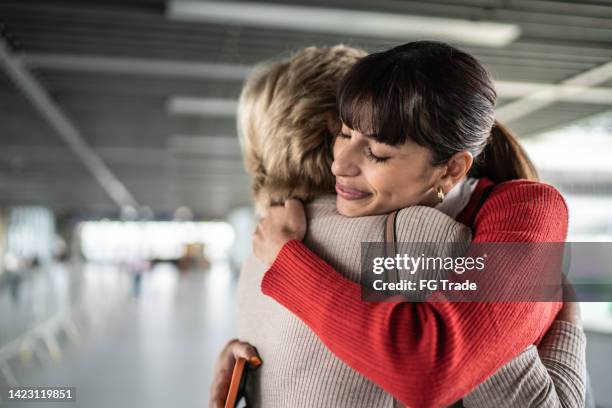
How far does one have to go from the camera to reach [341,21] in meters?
5.04

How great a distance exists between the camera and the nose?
1110mm

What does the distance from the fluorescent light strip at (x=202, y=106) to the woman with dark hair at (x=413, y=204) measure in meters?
7.46

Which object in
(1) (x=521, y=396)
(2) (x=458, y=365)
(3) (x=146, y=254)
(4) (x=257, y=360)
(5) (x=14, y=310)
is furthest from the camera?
(3) (x=146, y=254)

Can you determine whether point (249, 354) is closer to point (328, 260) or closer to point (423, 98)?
point (328, 260)

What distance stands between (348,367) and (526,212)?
0.42 meters

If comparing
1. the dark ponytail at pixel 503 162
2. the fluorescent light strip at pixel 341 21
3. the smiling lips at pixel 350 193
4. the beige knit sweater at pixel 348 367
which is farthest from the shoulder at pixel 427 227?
the fluorescent light strip at pixel 341 21

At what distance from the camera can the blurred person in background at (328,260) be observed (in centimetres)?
103

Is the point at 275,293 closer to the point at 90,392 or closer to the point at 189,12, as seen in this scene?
the point at 189,12

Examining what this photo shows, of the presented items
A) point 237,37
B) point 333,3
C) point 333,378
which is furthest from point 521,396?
point 237,37

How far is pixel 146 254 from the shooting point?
35938 millimetres

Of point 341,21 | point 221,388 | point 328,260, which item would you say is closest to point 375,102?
point 328,260

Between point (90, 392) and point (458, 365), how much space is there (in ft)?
17.8

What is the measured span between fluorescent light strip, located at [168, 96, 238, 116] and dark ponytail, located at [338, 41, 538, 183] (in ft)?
24.6

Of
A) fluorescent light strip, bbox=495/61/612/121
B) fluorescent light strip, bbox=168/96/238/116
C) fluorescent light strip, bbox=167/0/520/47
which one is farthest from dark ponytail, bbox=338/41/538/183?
fluorescent light strip, bbox=168/96/238/116
